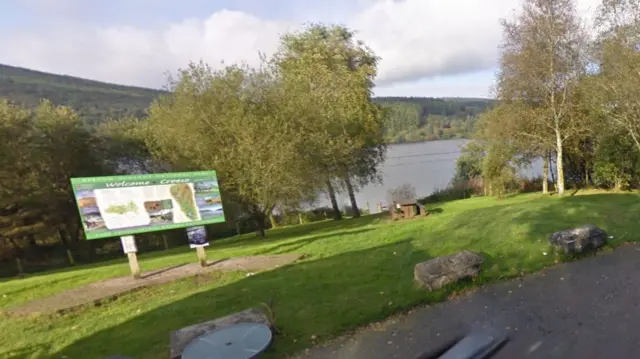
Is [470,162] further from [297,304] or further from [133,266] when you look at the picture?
[297,304]

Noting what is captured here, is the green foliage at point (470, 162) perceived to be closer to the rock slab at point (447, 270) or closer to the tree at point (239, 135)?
the tree at point (239, 135)

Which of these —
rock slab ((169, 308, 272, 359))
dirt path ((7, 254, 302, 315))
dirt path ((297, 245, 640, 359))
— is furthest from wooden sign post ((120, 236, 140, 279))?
dirt path ((297, 245, 640, 359))

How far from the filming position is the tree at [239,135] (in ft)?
56.0

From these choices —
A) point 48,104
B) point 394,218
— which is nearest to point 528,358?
point 394,218

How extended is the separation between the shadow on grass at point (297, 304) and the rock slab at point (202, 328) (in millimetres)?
402

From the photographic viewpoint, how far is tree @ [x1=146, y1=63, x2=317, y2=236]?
17.1 meters

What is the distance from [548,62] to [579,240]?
1517 cm

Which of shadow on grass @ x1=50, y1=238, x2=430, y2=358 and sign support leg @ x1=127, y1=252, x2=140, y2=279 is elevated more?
sign support leg @ x1=127, y1=252, x2=140, y2=279

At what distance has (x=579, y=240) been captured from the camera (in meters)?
8.78

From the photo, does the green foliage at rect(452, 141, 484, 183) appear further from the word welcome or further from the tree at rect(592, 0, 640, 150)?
the word welcome

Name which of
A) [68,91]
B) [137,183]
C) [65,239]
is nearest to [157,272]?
[137,183]

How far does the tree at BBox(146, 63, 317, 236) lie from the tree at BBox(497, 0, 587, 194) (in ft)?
40.5

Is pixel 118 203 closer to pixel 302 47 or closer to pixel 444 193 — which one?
pixel 302 47

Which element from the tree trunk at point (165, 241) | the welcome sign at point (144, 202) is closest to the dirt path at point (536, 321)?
the welcome sign at point (144, 202)
